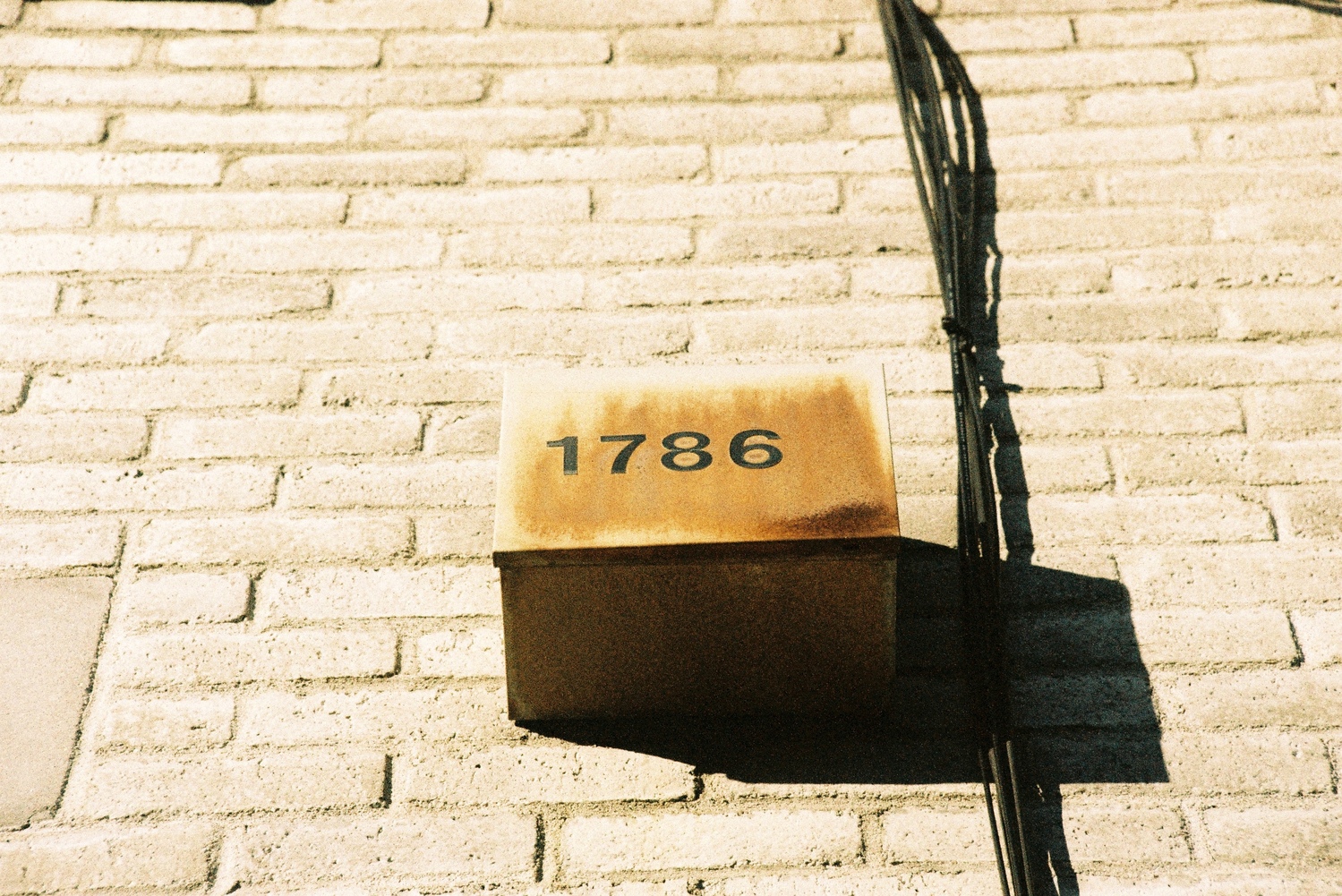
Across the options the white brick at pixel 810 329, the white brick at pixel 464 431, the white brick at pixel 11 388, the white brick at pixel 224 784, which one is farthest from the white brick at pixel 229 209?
the white brick at pixel 224 784

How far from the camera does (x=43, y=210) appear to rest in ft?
6.11

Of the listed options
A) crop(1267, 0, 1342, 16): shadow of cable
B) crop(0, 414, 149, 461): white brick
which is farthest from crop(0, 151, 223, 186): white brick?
crop(1267, 0, 1342, 16): shadow of cable

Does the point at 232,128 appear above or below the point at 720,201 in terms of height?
above

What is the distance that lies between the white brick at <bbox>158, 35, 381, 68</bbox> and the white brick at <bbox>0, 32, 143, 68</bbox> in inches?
2.8

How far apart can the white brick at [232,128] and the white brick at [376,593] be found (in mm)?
865

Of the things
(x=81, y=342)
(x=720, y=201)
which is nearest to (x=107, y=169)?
(x=81, y=342)

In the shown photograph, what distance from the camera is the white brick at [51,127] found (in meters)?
1.93

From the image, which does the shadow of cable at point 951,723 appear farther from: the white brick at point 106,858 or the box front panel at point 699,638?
the white brick at point 106,858

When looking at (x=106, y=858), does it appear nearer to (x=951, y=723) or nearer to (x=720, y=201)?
(x=951, y=723)

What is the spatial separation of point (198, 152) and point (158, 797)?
116cm

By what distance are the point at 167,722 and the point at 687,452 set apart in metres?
0.81

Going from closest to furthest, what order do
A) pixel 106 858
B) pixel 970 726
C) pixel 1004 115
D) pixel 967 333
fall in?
1. pixel 106 858
2. pixel 970 726
3. pixel 967 333
4. pixel 1004 115

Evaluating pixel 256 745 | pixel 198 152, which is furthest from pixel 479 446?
pixel 198 152

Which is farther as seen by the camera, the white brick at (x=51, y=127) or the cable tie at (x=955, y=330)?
the white brick at (x=51, y=127)
